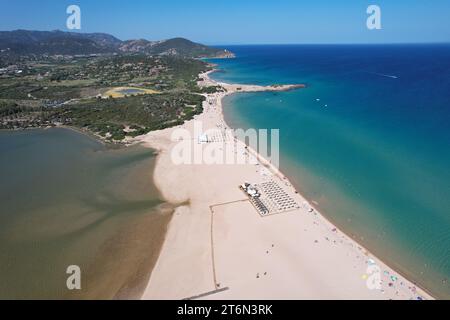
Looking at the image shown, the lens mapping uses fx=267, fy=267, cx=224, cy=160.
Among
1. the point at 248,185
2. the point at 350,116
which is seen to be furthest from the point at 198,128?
the point at 350,116

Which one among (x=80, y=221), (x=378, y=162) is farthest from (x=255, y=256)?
(x=378, y=162)

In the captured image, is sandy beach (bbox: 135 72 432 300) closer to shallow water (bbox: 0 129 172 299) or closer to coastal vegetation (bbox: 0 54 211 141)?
shallow water (bbox: 0 129 172 299)

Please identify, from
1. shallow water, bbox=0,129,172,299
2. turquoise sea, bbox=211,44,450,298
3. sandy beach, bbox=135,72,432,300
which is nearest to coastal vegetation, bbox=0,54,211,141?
shallow water, bbox=0,129,172,299

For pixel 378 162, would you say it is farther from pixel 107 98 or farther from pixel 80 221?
pixel 107 98

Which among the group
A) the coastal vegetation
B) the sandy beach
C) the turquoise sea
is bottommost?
the sandy beach
